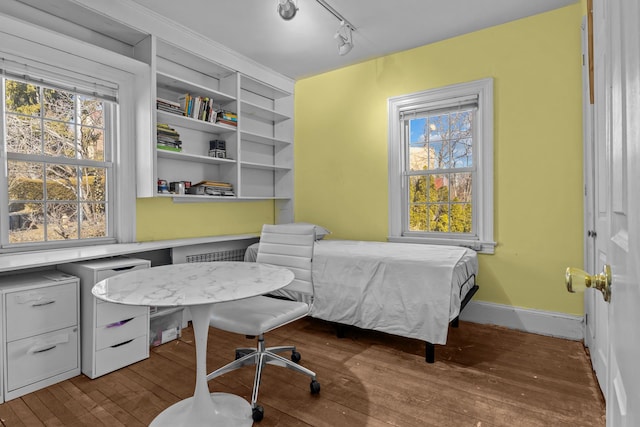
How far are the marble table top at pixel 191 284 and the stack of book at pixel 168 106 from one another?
1.71 meters

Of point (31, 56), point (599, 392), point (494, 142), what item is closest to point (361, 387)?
point (599, 392)

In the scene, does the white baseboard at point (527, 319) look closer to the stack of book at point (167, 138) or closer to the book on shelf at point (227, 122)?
the book on shelf at point (227, 122)

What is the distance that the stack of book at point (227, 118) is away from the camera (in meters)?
3.69

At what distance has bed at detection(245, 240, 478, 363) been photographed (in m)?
2.47

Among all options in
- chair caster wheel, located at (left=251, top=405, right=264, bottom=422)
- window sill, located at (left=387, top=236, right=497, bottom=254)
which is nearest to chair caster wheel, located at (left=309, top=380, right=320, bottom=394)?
chair caster wheel, located at (left=251, top=405, right=264, bottom=422)

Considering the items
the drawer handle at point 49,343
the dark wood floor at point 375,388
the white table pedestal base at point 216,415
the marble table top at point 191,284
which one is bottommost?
the dark wood floor at point 375,388

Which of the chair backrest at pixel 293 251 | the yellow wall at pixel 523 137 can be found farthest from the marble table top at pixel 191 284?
the yellow wall at pixel 523 137

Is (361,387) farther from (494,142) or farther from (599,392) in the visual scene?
(494,142)

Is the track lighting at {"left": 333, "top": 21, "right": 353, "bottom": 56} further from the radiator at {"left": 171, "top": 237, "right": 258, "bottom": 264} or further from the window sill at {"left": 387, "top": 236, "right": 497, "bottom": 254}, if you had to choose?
the radiator at {"left": 171, "top": 237, "right": 258, "bottom": 264}

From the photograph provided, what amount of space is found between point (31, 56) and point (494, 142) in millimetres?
3782

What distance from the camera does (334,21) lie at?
312 centimetres

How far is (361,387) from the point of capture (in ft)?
7.05

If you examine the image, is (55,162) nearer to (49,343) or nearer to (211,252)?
(49,343)

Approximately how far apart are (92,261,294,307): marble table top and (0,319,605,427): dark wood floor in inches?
28.7
